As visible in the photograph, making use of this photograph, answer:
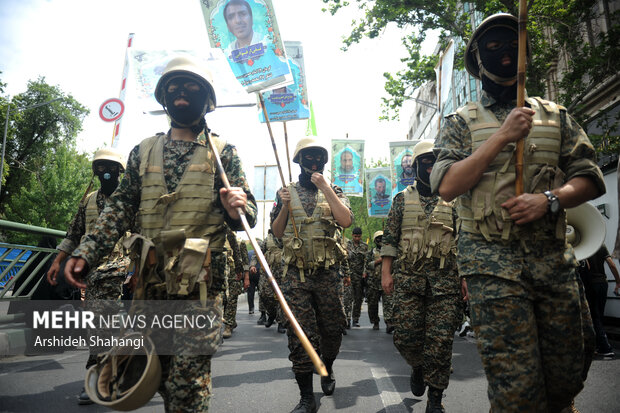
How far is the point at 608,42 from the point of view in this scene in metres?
10.1

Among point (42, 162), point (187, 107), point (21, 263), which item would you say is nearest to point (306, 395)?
point (187, 107)

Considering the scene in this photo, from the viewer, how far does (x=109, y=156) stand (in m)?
5.50

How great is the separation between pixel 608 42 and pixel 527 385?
10.4 metres

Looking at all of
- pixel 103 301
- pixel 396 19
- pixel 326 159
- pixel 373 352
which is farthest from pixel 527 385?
pixel 396 19

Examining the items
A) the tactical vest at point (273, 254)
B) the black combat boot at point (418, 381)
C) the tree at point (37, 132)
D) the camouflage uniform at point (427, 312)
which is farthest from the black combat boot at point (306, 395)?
the tree at point (37, 132)

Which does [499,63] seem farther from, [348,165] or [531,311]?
[348,165]

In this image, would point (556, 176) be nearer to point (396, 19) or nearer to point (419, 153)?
point (419, 153)

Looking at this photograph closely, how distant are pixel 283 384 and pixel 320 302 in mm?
1126

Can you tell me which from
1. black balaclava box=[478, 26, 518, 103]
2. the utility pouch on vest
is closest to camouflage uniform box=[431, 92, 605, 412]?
black balaclava box=[478, 26, 518, 103]

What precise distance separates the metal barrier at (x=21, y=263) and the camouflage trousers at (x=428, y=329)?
14.8 ft

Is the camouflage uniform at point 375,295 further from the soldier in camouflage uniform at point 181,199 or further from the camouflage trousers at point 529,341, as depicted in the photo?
the camouflage trousers at point 529,341

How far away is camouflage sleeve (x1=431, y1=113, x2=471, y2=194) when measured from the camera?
9.11ft

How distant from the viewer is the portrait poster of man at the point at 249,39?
5539 millimetres

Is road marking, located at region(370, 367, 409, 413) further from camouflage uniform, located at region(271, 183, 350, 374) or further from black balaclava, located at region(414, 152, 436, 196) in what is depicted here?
black balaclava, located at region(414, 152, 436, 196)
